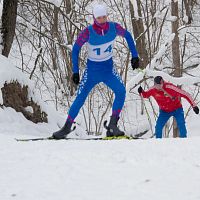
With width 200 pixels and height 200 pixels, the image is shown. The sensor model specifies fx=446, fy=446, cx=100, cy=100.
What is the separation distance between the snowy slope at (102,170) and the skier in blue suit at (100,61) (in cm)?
133

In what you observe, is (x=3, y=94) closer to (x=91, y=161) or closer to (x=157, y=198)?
(x=91, y=161)

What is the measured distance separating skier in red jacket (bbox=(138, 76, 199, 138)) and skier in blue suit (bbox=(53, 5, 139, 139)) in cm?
152

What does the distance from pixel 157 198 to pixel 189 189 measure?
0.29 meters

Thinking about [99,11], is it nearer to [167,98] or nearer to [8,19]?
[167,98]

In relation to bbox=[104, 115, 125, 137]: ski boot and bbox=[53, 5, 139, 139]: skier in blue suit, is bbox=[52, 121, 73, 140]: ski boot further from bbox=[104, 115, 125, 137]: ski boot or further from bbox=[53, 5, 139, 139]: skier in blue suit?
bbox=[104, 115, 125, 137]: ski boot

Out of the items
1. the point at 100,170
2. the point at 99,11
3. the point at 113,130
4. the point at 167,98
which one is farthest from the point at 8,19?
the point at 100,170

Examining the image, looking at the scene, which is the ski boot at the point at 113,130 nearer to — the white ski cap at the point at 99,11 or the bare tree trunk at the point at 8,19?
the white ski cap at the point at 99,11

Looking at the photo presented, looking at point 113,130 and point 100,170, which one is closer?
point 100,170

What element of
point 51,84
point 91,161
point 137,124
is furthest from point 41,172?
point 51,84

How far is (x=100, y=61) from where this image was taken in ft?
19.8

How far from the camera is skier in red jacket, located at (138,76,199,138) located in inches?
294

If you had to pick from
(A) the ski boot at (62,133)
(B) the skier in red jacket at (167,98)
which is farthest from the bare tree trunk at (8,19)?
(A) the ski boot at (62,133)

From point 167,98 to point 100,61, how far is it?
81.4 inches

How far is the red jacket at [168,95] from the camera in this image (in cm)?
746
